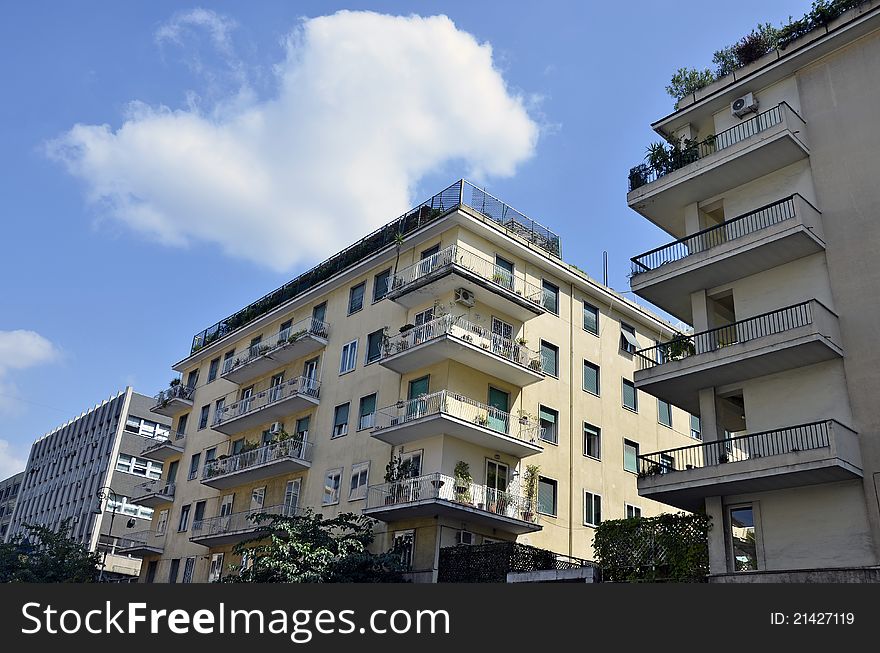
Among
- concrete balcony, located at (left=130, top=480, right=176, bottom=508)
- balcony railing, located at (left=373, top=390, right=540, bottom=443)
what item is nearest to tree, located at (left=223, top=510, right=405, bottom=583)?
balcony railing, located at (left=373, top=390, right=540, bottom=443)

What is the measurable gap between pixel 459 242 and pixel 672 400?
10.9 meters

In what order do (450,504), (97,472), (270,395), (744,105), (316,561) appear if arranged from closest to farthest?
(744,105), (450,504), (316,561), (270,395), (97,472)

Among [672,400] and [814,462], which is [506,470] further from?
[814,462]

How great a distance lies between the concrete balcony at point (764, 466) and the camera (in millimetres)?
18688

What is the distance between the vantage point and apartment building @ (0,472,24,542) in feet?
264

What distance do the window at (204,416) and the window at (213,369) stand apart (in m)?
1.64

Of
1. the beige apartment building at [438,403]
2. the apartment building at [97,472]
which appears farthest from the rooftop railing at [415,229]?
the apartment building at [97,472]

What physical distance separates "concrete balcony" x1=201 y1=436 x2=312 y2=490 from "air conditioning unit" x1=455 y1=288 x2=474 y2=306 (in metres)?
9.61

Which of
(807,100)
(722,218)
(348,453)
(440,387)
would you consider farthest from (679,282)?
(348,453)

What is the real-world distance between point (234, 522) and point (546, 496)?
14.9 m

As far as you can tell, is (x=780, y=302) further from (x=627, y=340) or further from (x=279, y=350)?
(x=279, y=350)

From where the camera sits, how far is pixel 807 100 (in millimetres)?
23891

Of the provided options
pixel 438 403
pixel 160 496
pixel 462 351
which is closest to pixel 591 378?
pixel 462 351

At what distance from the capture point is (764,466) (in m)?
19.4
